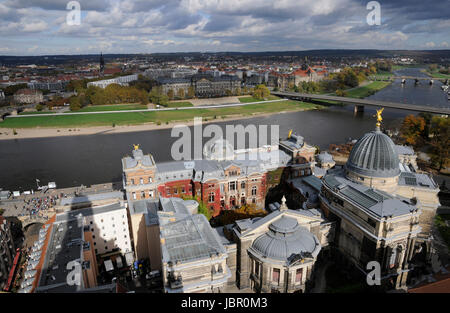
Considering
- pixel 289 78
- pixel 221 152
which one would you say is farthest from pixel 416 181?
pixel 289 78

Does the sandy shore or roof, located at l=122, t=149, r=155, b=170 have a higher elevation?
roof, located at l=122, t=149, r=155, b=170

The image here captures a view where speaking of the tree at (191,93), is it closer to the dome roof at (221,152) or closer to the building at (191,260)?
the dome roof at (221,152)

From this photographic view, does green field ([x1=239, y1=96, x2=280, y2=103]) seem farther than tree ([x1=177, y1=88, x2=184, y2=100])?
No

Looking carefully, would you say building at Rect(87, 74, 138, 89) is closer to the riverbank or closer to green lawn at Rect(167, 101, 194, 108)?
green lawn at Rect(167, 101, 194, 108)

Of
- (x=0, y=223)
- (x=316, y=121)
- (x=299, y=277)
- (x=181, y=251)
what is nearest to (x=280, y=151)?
(x=299, y=277)

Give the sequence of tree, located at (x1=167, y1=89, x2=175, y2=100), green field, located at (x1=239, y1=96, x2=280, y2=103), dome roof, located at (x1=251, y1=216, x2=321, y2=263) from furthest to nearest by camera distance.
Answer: tree, located at (x1=167, y1=89, x2=175, y2=100)
green field, located at (x1=239, y1=96, x2=280, y2=103)
dome roof, located at (x1=251, y1=216, x2=321, y2=263)

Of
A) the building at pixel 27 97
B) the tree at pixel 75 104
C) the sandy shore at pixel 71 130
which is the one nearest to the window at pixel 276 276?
the sandy shore at pixel 71 130

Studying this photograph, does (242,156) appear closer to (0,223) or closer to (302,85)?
(0,223)

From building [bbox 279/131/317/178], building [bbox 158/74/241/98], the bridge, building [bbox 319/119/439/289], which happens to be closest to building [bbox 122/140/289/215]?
building [bbox 279/131/317/178]
